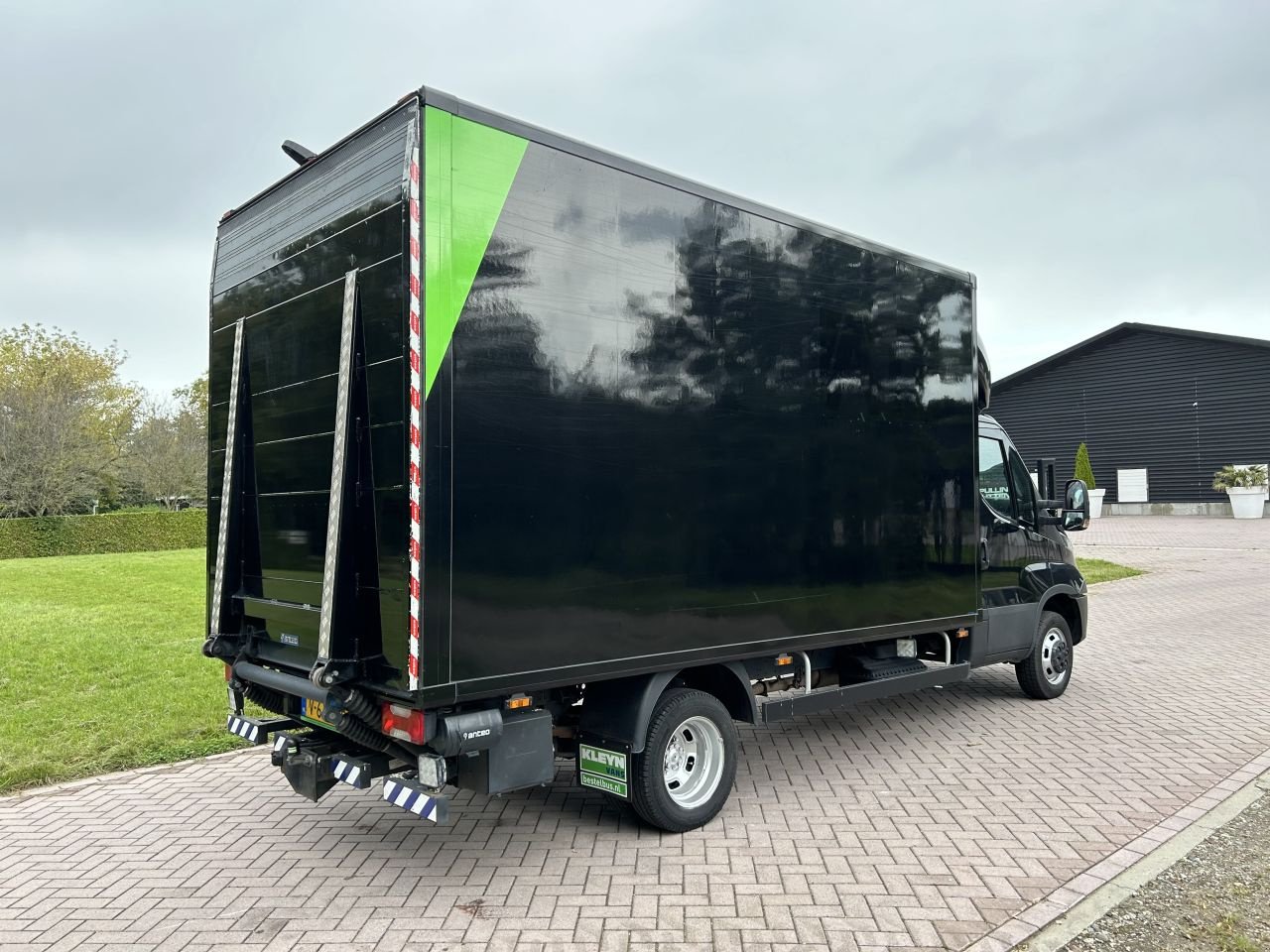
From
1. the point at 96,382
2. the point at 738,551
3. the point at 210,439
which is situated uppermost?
the point at 96,382

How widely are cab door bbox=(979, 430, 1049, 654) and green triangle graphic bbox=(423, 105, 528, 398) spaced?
14.4 feet

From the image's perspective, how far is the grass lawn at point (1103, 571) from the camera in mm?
16531

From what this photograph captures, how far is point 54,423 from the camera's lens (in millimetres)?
27516

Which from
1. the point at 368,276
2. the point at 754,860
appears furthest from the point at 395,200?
the point at 754,860

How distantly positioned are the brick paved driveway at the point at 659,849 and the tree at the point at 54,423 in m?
26.2

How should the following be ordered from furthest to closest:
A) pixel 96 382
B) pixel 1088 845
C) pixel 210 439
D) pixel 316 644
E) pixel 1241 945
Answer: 1. pixel 96 382
2. pixel 210 439
3. pixel 1088 845
4. pixel 316 644
5. pixel 1241 945

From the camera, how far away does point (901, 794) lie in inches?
202

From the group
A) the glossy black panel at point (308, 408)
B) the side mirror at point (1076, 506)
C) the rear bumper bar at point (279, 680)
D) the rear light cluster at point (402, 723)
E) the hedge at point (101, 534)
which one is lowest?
the rear light cluster at point (402, 723)

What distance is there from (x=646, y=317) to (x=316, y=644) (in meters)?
2.17

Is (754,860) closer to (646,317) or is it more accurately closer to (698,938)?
(698,938)

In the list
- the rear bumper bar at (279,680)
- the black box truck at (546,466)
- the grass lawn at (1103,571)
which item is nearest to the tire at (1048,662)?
the black box truck at (546,466)

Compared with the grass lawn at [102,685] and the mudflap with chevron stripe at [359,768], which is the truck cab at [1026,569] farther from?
the grass lawn at [102,685]

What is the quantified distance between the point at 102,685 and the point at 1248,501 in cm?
3440

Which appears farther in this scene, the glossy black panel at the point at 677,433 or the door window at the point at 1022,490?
the door window at the point at 1022,490
